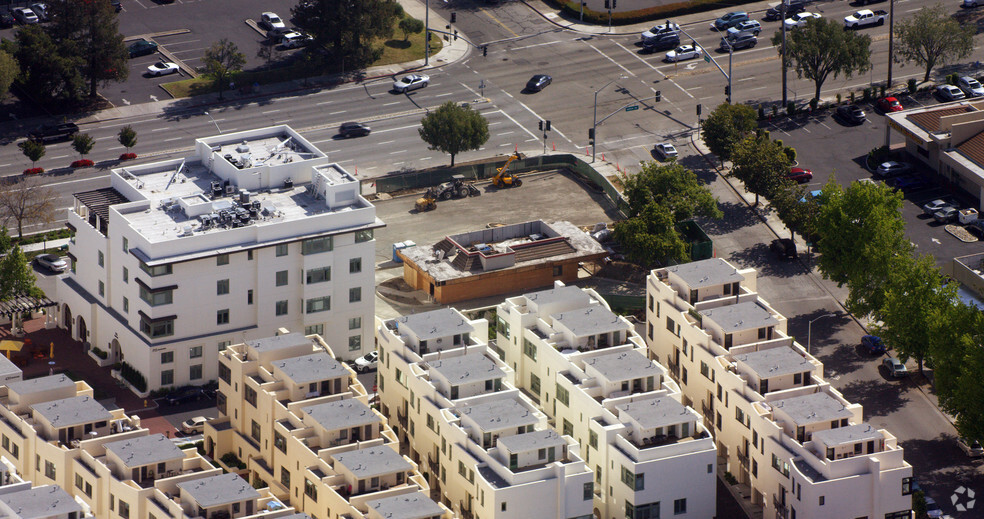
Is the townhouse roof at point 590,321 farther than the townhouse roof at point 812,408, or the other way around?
the townhouse roof at point 590,321

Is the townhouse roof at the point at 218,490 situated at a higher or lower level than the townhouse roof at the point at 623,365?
higher

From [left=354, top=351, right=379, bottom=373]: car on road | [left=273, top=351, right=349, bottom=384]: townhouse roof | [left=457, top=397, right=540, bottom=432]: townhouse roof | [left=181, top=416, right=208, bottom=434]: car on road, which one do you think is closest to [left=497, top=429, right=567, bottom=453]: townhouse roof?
[left=457, top=397, right=540, bottom=432]: townhouse roof

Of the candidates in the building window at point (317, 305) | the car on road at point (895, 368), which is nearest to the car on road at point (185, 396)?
the building window at point (317, 305)

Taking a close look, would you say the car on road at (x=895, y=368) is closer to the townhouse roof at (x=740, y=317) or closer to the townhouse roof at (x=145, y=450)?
the townhouse roof at (x=740, y=317)

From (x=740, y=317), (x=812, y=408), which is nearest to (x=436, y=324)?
(x=740, y=317)

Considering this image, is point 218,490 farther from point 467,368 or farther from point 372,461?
point 467,368

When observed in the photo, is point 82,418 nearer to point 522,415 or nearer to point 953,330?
point 522,415

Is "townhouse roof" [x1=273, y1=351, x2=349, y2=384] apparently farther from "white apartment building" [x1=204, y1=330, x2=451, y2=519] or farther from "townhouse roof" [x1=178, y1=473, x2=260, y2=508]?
"townhouse roof" [x1=178, y1=473, x2=260, y2=508]

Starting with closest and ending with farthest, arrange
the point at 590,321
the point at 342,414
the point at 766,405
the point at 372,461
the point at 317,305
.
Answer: the point at 372,461 < the point at 342,414 < the point at 766,405 < the point at 590,321 < the point at 317,305

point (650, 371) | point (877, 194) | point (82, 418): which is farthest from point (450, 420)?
point (877, 194)
